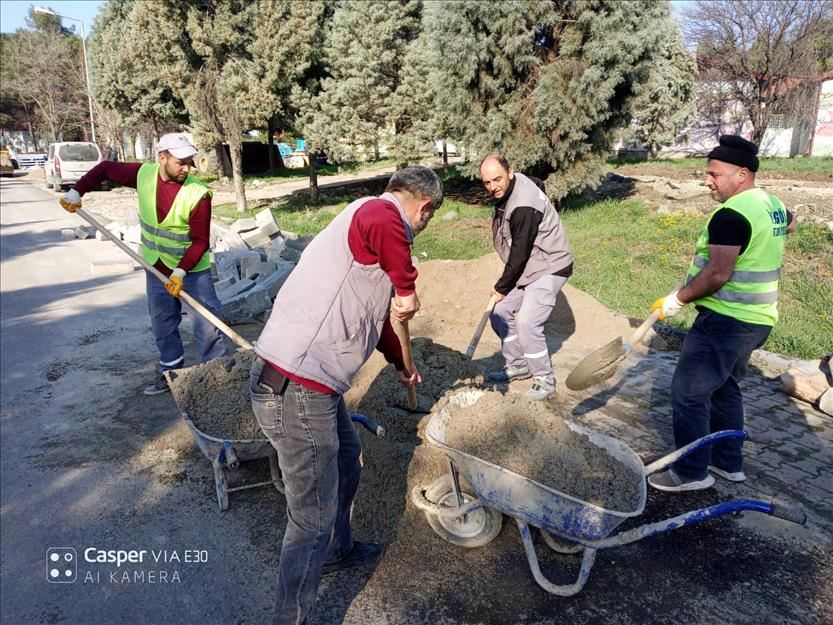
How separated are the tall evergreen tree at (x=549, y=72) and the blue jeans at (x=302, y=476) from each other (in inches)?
396

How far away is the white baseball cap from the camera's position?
4.12 metres

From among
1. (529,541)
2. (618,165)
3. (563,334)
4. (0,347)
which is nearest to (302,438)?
(529,541)

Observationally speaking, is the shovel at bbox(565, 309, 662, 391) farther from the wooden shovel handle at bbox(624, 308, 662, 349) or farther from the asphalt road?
the asphalt road

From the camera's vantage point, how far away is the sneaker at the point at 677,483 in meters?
3.34

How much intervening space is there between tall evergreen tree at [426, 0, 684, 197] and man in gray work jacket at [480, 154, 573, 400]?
7.30 m

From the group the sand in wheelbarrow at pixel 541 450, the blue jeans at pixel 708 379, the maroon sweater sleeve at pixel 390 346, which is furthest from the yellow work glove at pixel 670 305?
the maroon sweater sleeve at pixel 390 346

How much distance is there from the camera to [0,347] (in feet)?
19.5

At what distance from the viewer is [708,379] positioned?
3.12m

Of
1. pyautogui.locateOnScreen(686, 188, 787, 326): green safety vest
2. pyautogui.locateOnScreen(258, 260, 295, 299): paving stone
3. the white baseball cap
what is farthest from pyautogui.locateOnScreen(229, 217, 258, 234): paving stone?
pyautogui.locateOnScreen(686, 188, 787, 326): green safety vest

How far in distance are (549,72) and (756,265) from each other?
9.16 m

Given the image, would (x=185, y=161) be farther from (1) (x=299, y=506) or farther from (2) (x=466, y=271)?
(2) (x=466, y=271)

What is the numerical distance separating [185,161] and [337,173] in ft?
70.8

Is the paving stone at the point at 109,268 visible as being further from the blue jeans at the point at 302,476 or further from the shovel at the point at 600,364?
the blue jeans at the point at 302,476

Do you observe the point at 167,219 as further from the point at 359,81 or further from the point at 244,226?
the point at 359,81
